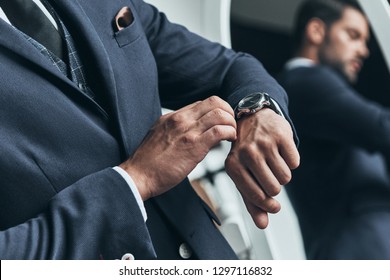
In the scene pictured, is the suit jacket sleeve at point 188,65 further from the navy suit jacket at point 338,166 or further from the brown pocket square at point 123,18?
the navy suit jacket at point 338,166

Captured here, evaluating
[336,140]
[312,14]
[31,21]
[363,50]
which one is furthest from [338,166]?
[31,21]

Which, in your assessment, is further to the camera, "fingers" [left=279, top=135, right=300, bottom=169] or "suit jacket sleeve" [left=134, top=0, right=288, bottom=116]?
"suit jacket sleeve" [left=134, top=0, right=288, bottom=116]

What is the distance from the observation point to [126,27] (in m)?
0.78

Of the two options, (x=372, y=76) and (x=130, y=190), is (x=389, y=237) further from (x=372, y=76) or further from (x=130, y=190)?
(x=130, y=190)

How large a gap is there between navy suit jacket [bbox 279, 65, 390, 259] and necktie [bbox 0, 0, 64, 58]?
86cm

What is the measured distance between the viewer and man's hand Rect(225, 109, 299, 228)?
0.69 meters

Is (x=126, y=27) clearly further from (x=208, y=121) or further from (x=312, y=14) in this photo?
(x=312, y=14)

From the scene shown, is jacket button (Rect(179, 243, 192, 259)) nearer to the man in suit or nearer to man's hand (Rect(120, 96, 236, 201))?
man's hand (Rect(120, 96, 236, 201))

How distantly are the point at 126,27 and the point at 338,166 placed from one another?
2.73 ft

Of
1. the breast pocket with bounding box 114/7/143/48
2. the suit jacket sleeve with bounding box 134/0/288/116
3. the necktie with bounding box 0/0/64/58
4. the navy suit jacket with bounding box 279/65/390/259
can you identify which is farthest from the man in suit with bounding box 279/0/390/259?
the necktie with bounding box 0/0/64/58

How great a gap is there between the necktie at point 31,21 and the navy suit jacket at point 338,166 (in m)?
0.86

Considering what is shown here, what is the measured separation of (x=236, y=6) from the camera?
57.3 inches

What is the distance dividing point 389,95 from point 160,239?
2.78ft

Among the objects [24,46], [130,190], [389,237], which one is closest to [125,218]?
[130,190]
